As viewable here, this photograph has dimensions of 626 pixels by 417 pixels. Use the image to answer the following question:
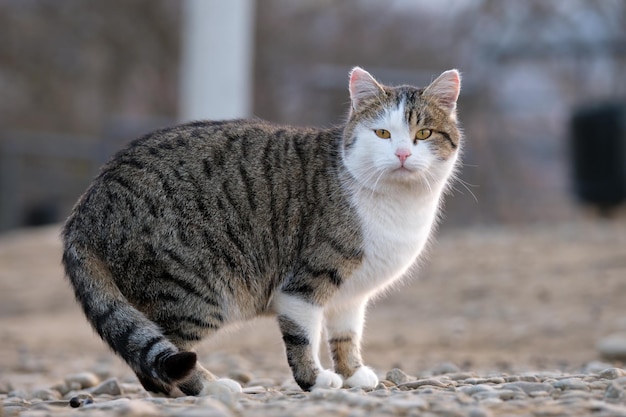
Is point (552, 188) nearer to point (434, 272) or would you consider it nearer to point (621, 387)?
point (434, 272)

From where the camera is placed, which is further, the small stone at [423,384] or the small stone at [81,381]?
the small stone at [81,381]

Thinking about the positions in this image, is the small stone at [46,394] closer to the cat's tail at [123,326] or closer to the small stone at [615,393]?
the cat's tail at [123,326]

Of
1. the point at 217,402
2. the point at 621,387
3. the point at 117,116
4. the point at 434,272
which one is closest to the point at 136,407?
the point at 217,402

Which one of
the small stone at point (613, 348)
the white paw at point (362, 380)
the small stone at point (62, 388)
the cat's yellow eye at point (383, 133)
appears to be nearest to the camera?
the white paw at point (362, 380)

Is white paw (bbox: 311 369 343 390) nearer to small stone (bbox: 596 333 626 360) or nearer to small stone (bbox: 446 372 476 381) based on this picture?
small stone (bbox: 446 372 476 381)

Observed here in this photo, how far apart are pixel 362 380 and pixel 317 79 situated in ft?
38.0

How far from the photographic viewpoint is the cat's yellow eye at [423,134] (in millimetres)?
4207

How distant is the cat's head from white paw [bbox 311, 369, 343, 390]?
0.84 metres

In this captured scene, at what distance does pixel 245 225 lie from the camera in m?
4.04

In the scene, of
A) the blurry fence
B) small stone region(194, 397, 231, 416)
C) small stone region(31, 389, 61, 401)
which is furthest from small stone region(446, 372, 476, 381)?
the blurry fence

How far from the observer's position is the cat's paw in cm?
371

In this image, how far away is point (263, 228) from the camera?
407 cm

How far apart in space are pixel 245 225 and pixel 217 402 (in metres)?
1.10

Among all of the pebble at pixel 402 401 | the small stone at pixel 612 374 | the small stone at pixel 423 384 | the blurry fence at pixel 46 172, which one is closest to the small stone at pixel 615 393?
the pebble at pixel 402 401
